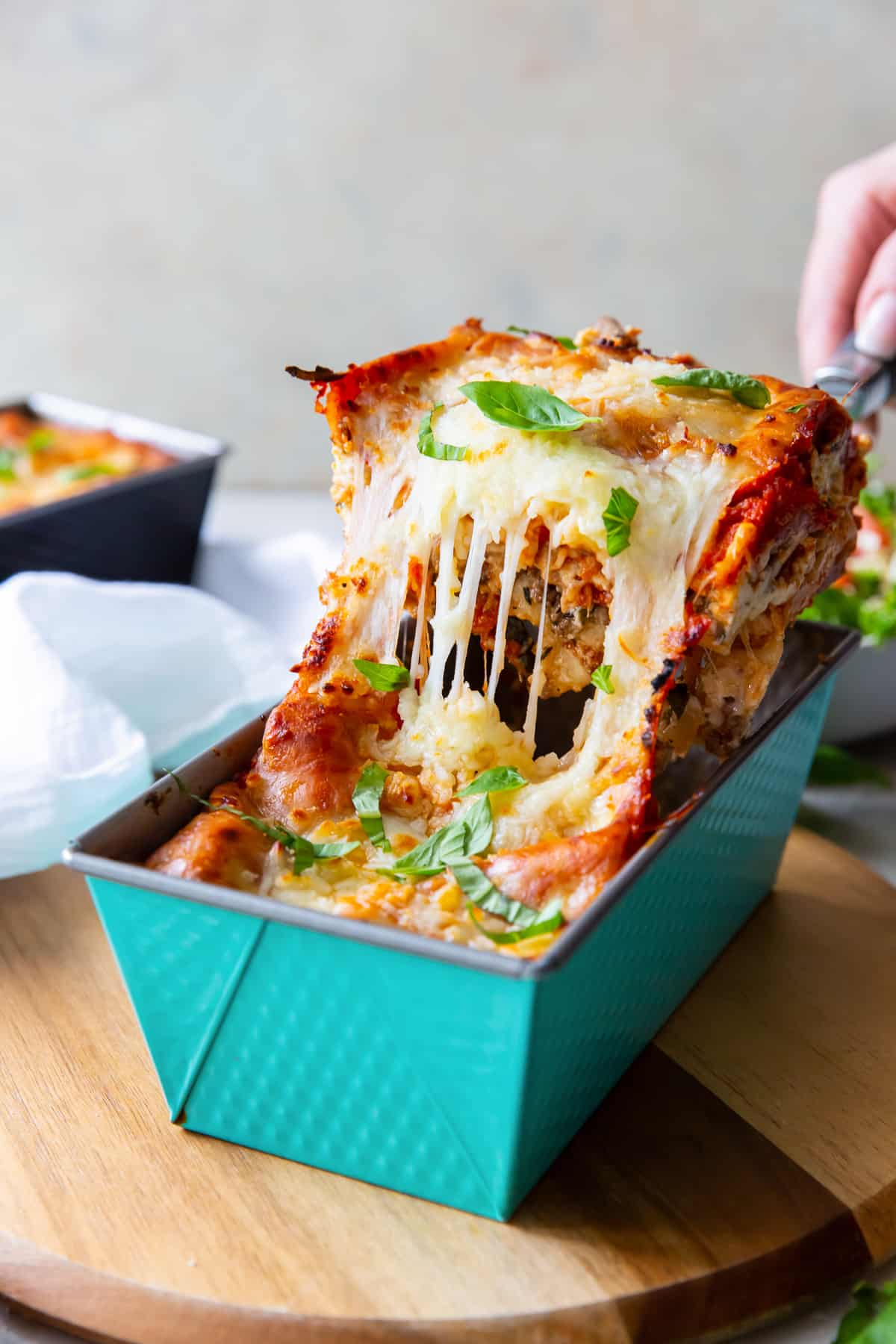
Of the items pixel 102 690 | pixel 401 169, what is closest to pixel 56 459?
pixel 102 690

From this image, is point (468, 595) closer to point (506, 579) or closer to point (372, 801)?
point (506, 579)

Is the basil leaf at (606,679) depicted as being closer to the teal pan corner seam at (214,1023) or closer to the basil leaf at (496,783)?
the basil leaf at (496,783)

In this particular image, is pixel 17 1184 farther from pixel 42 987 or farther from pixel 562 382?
pixel 562 382

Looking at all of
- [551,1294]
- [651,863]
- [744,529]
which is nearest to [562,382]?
[744,529]

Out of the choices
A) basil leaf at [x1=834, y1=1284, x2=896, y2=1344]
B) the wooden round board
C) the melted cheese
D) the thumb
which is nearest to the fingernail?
the thumb

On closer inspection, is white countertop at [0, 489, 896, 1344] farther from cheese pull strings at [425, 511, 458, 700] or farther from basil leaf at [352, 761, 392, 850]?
cheese pull strings at [425, 511, 458, 700]

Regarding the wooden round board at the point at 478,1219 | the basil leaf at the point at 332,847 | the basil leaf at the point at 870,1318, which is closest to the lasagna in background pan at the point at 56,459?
the wooden round board at the point at 478,1219
